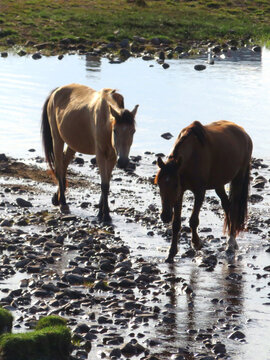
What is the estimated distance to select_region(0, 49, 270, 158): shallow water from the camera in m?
22.9

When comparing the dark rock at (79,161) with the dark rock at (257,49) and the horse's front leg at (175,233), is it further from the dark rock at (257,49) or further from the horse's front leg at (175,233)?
the dark rock at (257,49)

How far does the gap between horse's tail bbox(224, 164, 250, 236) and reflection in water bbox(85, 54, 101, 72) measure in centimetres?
2460

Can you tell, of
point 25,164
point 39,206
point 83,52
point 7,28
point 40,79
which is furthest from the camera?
point 7,28

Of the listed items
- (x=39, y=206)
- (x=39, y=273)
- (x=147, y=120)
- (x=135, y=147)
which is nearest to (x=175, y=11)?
(x=147, y=120)

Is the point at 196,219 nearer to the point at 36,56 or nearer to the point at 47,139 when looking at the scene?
the point at 47,139

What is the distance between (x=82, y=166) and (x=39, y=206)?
3.64 metres

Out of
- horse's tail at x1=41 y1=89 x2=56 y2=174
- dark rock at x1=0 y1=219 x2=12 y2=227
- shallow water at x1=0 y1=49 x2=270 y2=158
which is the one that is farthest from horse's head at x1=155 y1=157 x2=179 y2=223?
shallow water at x1=0 y1=49 x2=270 y2=158

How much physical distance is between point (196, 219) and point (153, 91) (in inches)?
753

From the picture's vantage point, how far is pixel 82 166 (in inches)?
741

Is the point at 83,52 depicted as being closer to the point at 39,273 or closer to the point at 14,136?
the point at 14,136

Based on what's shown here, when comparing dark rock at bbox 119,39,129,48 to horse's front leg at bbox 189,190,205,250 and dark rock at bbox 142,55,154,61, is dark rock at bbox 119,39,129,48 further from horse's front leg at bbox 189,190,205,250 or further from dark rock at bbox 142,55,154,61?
horse's front leg at bbox 189,190,205,250

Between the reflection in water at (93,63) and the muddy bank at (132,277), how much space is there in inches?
837

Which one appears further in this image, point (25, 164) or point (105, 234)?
point (25, 164)

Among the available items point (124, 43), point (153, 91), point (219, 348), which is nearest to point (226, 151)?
point (219, 348)
